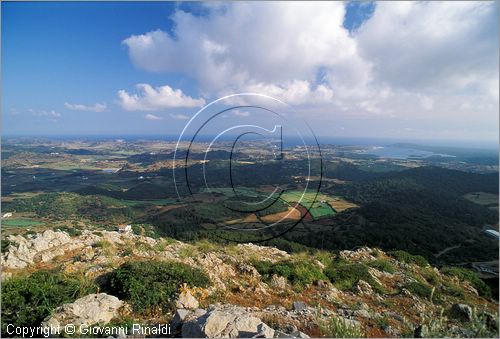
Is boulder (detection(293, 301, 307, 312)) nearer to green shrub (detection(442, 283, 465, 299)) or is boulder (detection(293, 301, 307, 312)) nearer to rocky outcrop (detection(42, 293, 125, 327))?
rocky outcrop (detection(42, 293, 125, 327))

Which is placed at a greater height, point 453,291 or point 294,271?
point 294,271

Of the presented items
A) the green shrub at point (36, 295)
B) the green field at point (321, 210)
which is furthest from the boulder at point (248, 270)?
the green field at point (321, 210)

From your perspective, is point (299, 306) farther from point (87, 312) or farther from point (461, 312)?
point (87, 312)

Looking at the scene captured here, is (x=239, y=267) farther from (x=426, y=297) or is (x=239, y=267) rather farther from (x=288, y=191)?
(x=426, y=297)

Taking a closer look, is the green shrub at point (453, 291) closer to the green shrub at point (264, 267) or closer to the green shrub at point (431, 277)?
the green shrub at point (431, 277)

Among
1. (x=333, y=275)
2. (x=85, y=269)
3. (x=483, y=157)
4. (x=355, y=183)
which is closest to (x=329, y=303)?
(x=333, y=275)

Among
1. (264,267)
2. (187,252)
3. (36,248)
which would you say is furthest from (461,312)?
(36,248)
